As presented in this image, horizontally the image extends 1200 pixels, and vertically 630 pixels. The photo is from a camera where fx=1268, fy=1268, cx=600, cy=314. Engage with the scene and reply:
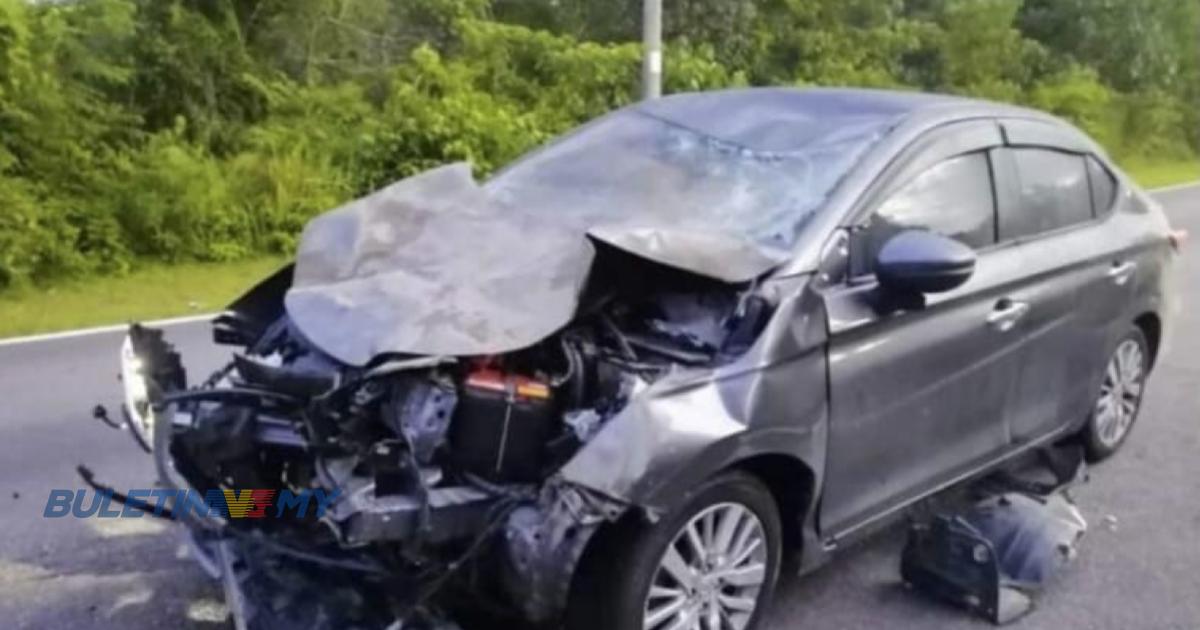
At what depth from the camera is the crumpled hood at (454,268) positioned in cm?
358

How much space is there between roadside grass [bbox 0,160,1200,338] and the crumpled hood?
5669 mm

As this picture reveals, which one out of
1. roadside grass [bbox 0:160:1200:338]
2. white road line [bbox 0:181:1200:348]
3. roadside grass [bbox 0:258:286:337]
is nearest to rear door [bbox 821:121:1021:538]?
white road line [bbox 0:181:1200:348]

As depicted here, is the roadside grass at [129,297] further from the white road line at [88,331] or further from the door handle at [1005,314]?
the door handle at [1005,314]

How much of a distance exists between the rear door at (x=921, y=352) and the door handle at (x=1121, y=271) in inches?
36.2

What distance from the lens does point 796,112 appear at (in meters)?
4.73

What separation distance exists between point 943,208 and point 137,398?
9.21 feet

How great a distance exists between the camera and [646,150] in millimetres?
4676

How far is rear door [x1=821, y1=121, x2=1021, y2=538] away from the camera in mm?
3990

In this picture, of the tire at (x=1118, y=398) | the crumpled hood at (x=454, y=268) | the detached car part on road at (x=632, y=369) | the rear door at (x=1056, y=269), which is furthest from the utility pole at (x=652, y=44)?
the crumpled hood at (x=454, y=268)

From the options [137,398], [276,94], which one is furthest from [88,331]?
[137,398]

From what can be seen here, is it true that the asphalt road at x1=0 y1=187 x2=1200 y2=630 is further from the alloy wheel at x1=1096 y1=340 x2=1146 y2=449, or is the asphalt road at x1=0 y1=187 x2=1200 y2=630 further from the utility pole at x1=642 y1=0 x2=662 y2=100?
the utility pole at x1=642 y1=0 x2=662 y2=100

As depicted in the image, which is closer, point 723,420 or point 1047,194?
point 723,420

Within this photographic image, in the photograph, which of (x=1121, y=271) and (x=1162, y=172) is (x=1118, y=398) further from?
(x=1162, y=172)

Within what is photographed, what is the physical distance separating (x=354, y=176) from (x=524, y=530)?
963 centimetres
